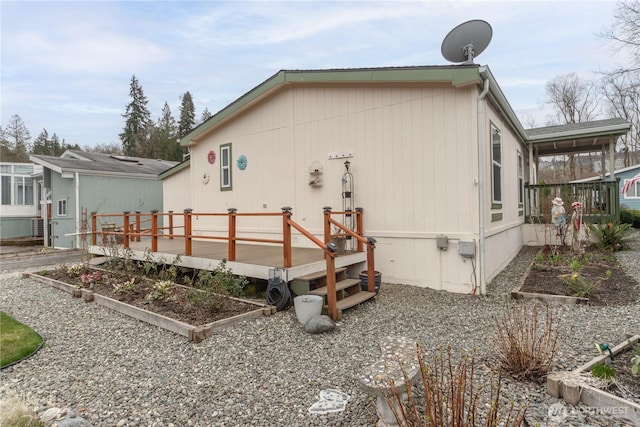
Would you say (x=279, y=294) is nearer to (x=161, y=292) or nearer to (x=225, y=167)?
(x=161, y=292)

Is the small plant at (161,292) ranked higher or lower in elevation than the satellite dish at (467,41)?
lower

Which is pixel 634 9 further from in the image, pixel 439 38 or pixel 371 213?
pixel 371 213

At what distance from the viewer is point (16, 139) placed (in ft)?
98.7


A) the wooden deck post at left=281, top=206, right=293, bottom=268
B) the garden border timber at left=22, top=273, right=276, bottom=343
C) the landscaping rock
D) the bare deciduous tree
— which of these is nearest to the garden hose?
the garden border timber at left=22, top=273, right=276, bottom=343

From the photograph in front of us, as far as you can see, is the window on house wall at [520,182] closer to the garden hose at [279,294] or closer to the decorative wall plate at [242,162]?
the decorative wall plate at [242,162]

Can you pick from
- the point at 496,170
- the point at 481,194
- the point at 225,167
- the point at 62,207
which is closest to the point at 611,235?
the point at 496,170

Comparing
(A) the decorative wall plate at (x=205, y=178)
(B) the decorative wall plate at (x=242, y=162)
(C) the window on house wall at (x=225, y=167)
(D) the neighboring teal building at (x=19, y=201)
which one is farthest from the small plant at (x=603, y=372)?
(D) the neighboring teal building at (x=19, y=201)

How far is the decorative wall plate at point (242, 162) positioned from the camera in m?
8.18

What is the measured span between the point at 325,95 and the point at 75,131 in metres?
44.2

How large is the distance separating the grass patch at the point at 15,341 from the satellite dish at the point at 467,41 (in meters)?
7.70

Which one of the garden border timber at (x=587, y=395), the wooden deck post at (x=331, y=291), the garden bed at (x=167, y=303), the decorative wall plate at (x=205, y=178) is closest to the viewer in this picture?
the garden border timber at (x=587, y=395)

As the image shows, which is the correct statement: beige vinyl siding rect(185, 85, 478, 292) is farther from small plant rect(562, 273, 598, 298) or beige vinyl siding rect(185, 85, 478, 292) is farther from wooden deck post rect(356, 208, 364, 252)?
small plant rect(562, 273, 598, 298)

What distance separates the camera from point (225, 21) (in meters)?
8.56

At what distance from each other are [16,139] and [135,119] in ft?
34.3
